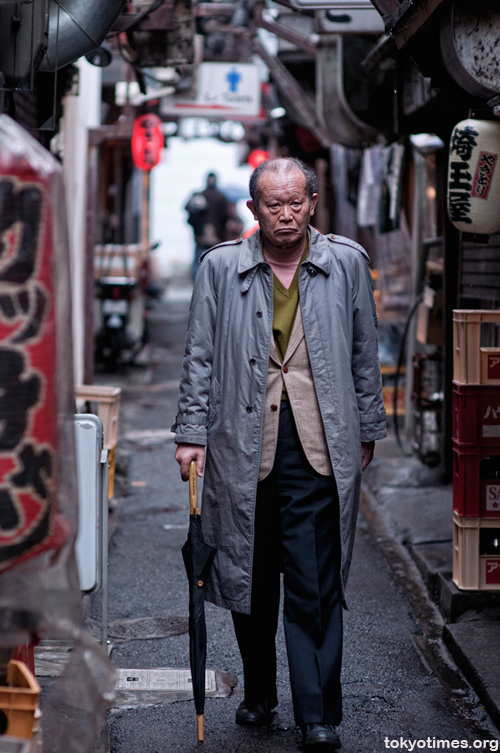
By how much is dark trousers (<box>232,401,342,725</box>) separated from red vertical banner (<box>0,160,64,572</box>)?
1768 mm

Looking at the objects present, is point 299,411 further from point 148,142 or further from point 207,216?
point 207,216

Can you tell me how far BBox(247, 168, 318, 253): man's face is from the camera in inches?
160

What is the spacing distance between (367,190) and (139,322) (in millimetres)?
6316

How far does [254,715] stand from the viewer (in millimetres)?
4363

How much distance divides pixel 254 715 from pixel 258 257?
209 centimetres

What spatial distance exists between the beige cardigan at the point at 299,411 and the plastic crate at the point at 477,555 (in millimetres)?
1673

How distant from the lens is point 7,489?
8.14 ft

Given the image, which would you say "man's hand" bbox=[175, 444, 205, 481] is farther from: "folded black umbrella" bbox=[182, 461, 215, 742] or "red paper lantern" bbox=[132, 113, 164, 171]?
"red paper lantern" bbox=[132, 113, 164, 171]

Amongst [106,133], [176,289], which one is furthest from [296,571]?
[176,289]

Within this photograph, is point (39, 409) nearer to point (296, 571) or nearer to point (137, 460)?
point (296, 571)

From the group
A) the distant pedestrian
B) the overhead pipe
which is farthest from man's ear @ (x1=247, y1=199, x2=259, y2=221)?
the distant pedestrian

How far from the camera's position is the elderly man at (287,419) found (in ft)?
13.5

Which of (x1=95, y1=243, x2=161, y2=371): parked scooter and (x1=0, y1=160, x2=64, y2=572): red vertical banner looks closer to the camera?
(x1=0, y1=160, x2=64, y2=572): red vertical banner

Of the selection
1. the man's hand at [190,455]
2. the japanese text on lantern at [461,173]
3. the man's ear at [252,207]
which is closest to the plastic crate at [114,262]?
the japanese text on lantern at [461,173]
